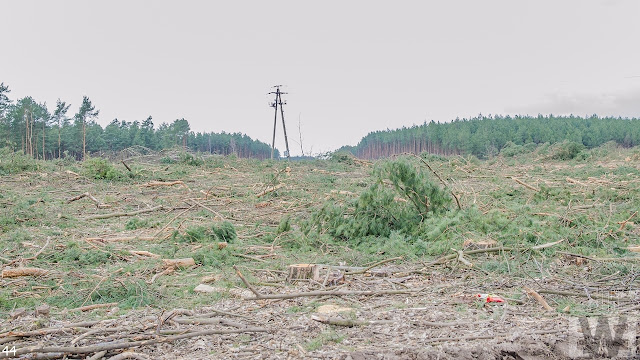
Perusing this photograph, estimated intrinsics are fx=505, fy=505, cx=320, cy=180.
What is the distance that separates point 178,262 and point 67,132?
4975cm

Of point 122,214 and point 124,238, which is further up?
point 122,214

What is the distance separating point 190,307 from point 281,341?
1.46 meters

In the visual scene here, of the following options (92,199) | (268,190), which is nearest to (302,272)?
(268,190)

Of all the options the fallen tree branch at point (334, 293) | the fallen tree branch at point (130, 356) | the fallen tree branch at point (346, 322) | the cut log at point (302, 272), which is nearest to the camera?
the fallen tree branch at point (130, 356)

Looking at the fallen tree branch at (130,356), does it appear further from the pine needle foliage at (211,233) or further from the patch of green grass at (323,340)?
the pine needle foliage at (211,233)

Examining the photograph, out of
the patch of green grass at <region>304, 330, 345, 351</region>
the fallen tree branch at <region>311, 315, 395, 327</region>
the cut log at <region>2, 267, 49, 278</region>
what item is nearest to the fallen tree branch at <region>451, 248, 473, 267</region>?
the fallen tree branch at <region>311, 315, 395, 327</region>

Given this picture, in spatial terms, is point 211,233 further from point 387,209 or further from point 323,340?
point 323,340

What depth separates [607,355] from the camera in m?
3.72

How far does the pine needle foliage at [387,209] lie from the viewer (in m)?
8.69

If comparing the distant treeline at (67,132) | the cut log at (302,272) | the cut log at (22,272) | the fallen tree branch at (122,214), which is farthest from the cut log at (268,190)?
the distant treeline at (67,132)

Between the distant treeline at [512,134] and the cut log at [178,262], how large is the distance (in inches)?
2295

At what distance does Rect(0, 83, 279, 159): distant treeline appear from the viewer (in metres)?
43.4

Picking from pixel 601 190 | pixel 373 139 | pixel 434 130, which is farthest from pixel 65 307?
pixel 373 139

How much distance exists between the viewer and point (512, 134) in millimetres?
70000
